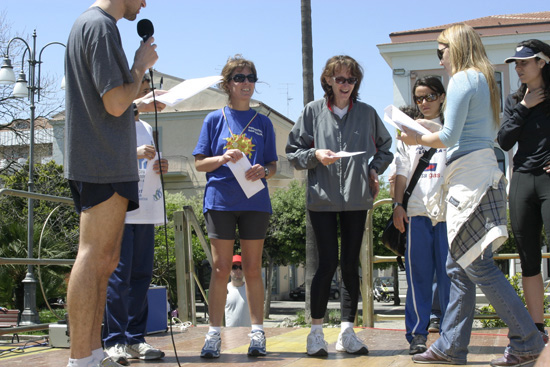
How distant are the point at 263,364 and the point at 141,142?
70.8 inches

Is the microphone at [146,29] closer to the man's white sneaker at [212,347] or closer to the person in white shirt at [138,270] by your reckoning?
the person in white shirt at [138,270]

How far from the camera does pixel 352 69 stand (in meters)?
4.62

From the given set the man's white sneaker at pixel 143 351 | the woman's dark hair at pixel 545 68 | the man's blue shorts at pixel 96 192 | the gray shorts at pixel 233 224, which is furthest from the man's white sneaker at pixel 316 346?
the woman's dark hair at pixel 545 68

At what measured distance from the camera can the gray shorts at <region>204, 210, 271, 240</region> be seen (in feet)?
14.5

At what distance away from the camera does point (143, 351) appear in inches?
164

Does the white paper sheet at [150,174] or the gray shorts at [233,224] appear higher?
the white paper sheet at [150,174]

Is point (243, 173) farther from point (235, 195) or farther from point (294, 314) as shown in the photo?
point (294, 314)

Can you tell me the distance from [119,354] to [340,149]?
6.63 ft

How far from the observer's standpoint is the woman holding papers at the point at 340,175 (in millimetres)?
4445

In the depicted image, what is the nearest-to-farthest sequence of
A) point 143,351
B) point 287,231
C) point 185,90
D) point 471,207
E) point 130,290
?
1. point 471,207
2. point 185,90
3. point 143,351
4. point 130,290
5. point 287,231

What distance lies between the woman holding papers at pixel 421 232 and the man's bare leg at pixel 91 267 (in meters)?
2.18

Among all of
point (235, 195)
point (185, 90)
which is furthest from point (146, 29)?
point (235, 195)

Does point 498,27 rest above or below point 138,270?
above

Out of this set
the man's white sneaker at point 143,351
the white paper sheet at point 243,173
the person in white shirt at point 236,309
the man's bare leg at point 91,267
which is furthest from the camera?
the person in white shirt at point 236,309
